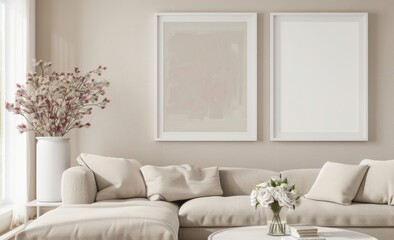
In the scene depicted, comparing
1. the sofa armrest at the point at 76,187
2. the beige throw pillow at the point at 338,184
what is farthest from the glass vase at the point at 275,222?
the sofa armrest at the point at 76,187

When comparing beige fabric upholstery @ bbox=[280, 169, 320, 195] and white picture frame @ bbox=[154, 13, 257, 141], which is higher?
white picture frame @ bbox=[154, 13, 257, 141]

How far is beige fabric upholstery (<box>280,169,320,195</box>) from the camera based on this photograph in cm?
600

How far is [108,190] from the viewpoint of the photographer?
5.65 meters

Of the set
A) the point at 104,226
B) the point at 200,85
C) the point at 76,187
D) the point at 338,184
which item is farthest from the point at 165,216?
the point at 200,85

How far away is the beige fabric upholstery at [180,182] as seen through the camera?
5.71 meters

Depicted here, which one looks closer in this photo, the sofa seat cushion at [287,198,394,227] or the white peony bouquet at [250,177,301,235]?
the white peony bouquet at [250,177,301,235]

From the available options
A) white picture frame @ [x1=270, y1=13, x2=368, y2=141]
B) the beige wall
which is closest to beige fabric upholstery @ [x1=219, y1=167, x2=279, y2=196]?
the beige wall

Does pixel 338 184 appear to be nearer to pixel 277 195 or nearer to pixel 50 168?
pixel 277 195

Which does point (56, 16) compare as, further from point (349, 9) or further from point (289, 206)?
point (289, 206)

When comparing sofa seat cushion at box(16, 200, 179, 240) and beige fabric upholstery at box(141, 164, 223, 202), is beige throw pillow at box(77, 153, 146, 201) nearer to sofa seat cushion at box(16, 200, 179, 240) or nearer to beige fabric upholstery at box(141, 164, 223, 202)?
beige fabric upholstery at box(141, 164, 223, 202)

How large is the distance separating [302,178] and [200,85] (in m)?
1.40

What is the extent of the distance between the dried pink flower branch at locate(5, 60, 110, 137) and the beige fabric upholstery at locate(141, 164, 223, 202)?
34.1 inches

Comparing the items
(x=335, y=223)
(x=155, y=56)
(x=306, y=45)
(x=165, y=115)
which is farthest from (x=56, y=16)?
(x=335, y=223)

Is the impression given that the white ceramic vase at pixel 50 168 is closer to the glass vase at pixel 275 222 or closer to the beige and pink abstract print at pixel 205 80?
the beige and pink abstract print at pixel 205 80
